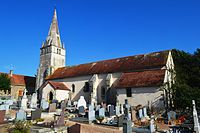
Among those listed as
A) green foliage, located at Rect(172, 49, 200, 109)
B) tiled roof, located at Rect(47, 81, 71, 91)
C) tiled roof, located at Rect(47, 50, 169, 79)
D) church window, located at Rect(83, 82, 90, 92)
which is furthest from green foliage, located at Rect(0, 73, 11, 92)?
green foliage, located at Rect(172, 49, 200, 109)

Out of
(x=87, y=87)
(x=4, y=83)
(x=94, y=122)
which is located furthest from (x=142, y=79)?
(x=4, y=83)

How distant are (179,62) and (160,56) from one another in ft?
13.4

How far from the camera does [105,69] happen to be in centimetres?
2861

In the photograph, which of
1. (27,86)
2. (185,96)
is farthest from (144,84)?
(27,86)

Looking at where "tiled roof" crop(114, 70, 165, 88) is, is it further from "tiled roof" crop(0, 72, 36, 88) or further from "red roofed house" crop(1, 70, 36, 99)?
"tiled roof" crop(0, 72, 36, 88)

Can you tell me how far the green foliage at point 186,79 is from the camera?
1966cm

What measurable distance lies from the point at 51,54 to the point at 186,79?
25.1 m

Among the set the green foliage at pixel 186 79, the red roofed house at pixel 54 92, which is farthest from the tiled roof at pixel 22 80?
the green foliage at pixel 186 79

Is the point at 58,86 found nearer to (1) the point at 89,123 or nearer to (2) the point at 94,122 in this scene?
(2) the point at 94,122

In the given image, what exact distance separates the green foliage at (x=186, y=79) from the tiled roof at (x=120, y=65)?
10.6ft

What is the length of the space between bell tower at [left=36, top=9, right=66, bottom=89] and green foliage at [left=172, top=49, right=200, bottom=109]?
22.6 meters

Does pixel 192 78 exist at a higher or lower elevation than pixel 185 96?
higher

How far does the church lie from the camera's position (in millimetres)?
21956

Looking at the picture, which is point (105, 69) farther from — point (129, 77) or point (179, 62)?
point (179, 62)
